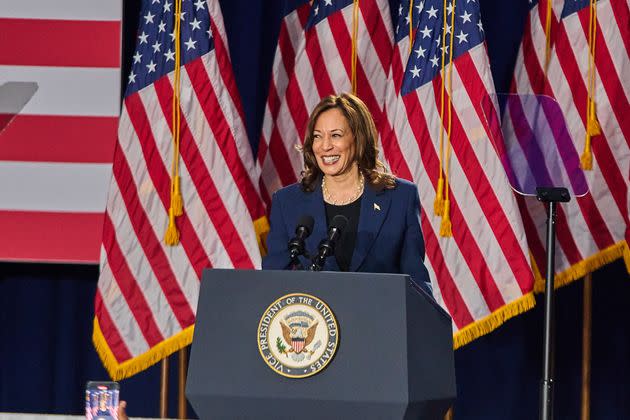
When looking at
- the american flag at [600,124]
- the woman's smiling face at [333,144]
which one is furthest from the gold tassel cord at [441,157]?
the woman's smiling face at [333,144]

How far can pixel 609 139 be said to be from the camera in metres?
4.28

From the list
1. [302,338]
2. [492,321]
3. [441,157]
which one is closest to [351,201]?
[302,338]

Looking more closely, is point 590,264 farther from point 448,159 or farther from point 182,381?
point 182,381

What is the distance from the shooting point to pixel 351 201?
8.93 ft

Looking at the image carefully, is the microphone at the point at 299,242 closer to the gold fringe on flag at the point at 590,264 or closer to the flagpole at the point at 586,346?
the gold fringe on flag at the point at 590,264

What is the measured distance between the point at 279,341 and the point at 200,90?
258 centimetres

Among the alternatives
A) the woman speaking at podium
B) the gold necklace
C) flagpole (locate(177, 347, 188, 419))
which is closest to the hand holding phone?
the woman speaking at podium

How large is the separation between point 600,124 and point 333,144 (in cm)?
203

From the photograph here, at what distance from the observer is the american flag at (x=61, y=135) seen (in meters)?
4.77

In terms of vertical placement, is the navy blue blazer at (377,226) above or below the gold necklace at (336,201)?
below

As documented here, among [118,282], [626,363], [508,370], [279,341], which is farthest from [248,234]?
[279,341]

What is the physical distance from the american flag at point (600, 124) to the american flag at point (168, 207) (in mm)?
1371

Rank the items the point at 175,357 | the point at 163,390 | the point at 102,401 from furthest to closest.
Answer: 1. the point at 175,357
2. the point at 163,390
3. the point at 102,401

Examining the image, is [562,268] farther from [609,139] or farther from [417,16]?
[417,16]
